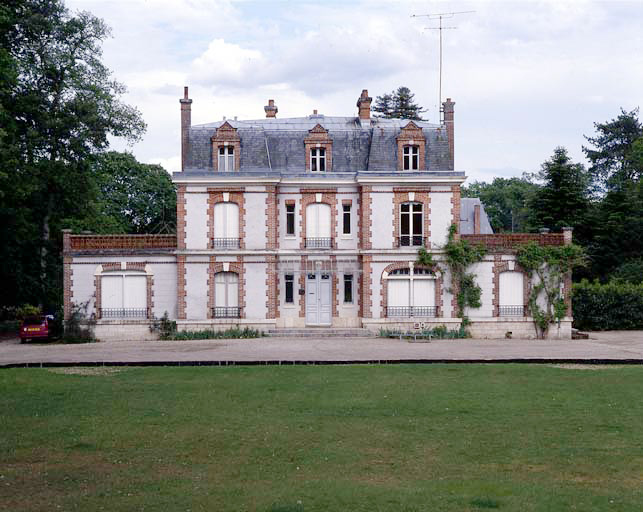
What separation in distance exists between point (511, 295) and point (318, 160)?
9.66m

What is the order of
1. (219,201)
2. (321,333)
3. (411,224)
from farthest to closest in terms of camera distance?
1. (411,224)
2. (219,201)
3. (321,333)

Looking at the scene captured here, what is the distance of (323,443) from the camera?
1124cm

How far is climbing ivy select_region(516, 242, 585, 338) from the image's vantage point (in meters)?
31.0

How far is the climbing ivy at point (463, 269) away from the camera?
102ft

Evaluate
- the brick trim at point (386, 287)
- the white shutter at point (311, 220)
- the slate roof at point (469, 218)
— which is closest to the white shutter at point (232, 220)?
the white shutter at point (311, 220)

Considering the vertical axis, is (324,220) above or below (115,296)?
above

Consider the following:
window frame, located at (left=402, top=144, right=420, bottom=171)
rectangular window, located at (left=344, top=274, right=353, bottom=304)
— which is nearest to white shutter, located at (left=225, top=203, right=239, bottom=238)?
rectangular window, located at (left=344, top=274, right=353, bottom=304)

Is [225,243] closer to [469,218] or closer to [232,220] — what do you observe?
Result: [232,220]

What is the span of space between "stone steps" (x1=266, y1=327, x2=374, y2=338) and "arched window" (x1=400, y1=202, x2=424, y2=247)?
394 cm

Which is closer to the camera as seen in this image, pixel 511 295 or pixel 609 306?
pixel 511 295

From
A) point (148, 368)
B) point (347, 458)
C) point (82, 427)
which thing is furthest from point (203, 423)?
point (148, 368)

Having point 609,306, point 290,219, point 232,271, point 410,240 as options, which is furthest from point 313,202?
point 609,306

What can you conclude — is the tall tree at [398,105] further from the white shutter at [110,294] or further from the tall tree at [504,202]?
the white shutter at [110,294]

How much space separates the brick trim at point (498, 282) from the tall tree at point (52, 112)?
18.3 metres
